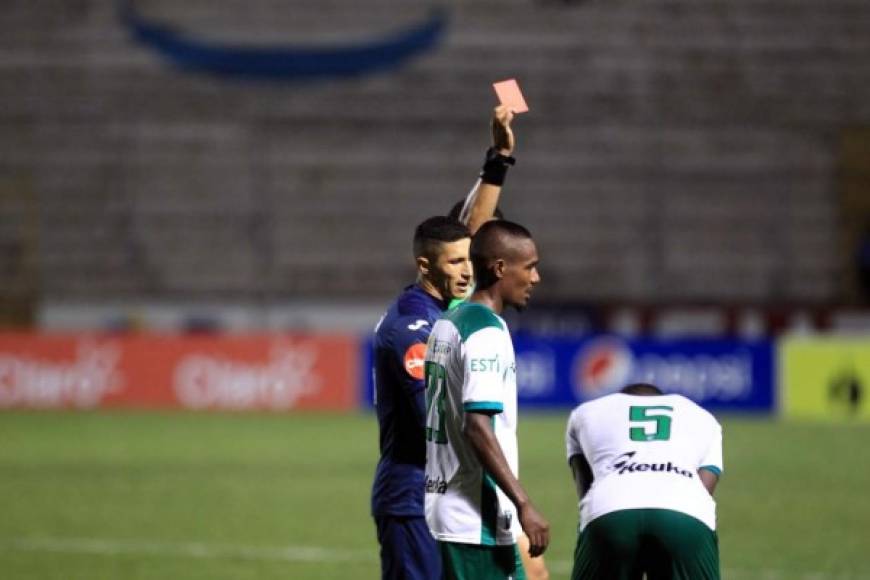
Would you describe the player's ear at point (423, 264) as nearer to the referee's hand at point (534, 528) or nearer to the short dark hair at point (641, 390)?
the short dark hair at point (641, 390)

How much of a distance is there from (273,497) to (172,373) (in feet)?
33.6

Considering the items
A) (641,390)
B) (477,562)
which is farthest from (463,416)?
(641,390)

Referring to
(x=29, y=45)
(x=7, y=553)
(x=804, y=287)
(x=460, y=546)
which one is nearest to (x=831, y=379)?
(x=804, y=287)

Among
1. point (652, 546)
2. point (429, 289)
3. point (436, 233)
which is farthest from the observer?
point (429, 289)

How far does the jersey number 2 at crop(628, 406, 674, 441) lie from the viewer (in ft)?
19.4

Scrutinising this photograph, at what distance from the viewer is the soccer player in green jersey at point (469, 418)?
5.96m

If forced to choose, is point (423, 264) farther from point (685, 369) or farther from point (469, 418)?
point (685, 369)

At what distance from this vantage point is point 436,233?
662cm

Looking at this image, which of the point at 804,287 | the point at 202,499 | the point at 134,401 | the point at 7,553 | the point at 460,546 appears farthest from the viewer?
the point at 804,287

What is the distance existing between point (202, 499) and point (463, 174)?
1672 centimetres

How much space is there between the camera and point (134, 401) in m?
26.1

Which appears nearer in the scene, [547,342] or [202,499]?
[202,499]

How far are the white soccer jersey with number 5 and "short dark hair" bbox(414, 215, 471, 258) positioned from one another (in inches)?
38.0

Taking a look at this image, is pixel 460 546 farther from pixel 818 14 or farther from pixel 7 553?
pixel 818 14
